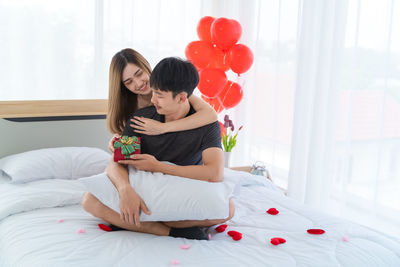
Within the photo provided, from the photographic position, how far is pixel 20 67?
9.38 feet

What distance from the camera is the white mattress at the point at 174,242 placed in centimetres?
131

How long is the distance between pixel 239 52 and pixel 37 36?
4.95ft

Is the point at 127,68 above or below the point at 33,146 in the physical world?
above

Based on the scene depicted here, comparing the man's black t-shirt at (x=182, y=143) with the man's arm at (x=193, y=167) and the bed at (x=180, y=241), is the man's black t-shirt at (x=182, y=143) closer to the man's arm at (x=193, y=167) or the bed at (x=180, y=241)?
the man's arm at (x=193, y=167)

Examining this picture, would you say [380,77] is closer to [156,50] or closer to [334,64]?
[334,64]

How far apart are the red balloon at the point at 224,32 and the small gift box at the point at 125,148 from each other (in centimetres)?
150

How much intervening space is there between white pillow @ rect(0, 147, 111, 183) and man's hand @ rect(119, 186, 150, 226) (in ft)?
2.99

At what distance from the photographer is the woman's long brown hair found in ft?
6.23

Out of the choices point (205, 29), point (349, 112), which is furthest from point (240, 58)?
point (349, 112)

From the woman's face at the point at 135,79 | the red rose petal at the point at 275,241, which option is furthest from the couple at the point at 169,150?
the red rose petal at the point at 275,241

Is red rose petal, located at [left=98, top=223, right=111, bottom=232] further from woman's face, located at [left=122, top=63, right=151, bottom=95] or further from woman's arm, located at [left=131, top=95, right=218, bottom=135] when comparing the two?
woman's face, located at [left=122, top=63, right=151, bottom=95]

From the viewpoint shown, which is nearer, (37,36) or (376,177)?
(376,177)

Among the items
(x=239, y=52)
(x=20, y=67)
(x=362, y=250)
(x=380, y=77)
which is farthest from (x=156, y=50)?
(x=362, y=250)

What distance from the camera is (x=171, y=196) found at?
1.44 metres
